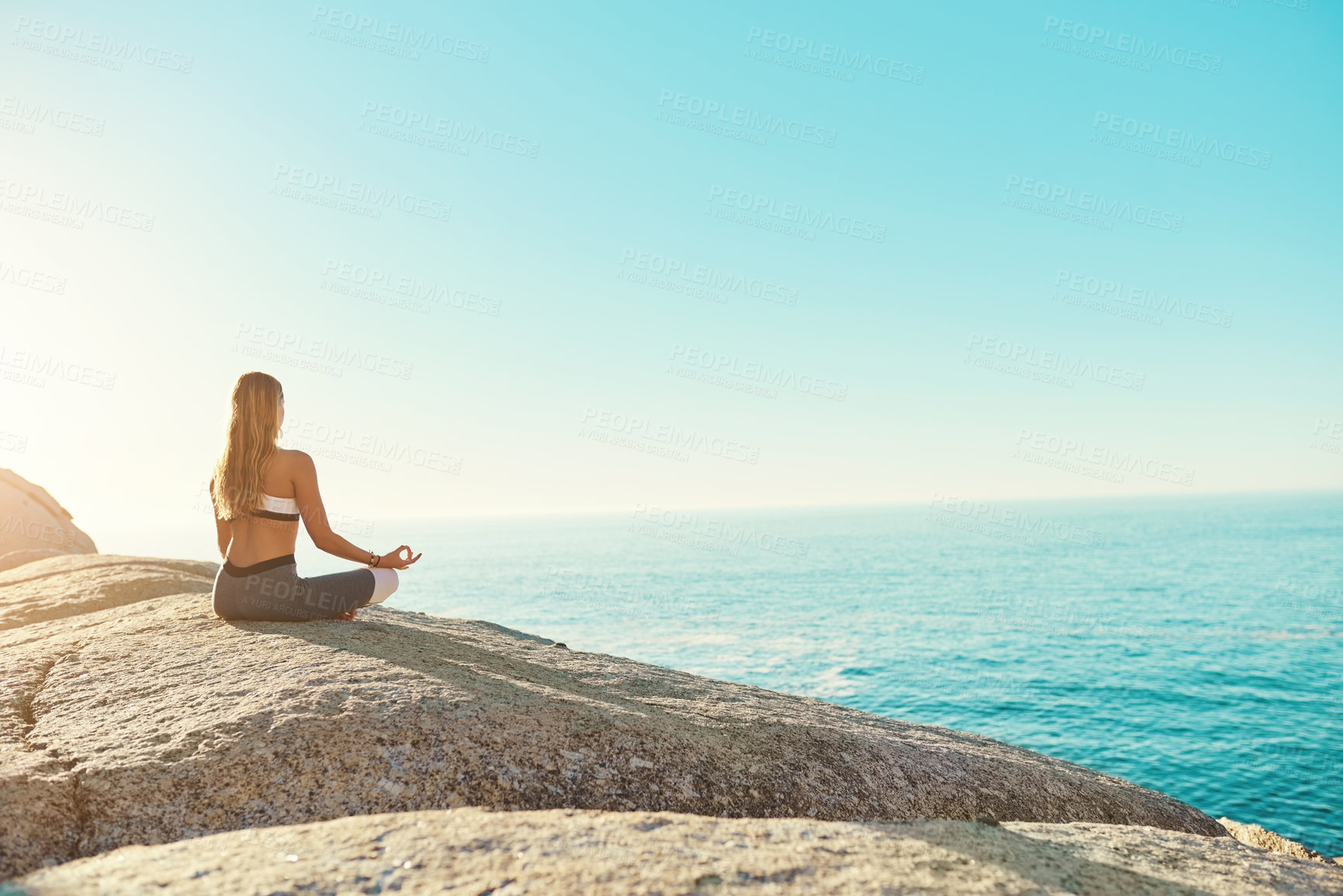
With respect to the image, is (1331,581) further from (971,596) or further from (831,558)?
(831,558)

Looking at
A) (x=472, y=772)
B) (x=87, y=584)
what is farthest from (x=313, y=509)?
(x=87, y=584)

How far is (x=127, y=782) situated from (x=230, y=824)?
2.50 feet

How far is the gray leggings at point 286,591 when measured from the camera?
686 centimetres

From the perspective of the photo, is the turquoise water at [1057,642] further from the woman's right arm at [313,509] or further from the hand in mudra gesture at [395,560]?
the woman's right arm at [313,509]

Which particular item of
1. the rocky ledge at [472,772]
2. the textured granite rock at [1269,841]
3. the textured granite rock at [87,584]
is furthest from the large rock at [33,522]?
the textured granite rock at [1269,841]

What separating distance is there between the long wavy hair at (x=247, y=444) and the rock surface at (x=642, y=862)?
142 inches

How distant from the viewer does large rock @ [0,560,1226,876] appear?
404 cm

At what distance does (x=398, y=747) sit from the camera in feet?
14.8

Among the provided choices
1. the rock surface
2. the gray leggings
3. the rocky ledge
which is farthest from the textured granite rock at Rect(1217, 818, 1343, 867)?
the gray leggings

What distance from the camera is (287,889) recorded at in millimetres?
2973

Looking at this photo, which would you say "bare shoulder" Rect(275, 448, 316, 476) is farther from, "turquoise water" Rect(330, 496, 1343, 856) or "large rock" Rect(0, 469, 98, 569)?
"turquoise water" Rect(330, 496, 1343, 856)

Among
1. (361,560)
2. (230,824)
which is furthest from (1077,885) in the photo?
(361,560)

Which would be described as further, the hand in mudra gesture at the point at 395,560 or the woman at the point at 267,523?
the hand in mudra gesture at the point at 395,560

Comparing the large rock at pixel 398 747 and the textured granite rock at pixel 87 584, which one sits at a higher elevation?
the textured granite rock at pixel 87 584
